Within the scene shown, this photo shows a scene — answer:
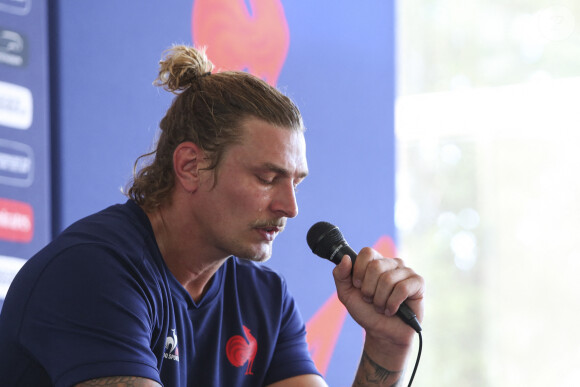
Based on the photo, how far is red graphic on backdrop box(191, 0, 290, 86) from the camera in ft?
6.62

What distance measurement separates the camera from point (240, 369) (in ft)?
4.58

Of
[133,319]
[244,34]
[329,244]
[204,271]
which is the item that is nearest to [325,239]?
[329,244]

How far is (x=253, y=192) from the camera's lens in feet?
4.49

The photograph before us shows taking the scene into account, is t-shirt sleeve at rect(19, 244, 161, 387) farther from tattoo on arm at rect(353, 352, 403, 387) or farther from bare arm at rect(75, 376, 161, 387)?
tattoo on arm at rect(353, 352, 403, 387)

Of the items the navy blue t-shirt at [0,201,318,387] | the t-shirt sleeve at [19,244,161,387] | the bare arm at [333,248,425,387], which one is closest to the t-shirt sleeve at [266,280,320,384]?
the navy blue t-shirt at [0,201,318,387]

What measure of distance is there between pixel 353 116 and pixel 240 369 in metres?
1.22

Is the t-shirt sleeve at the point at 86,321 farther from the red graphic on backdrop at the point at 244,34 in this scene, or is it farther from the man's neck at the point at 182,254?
the red graphic on backdrop at the point at 244,34

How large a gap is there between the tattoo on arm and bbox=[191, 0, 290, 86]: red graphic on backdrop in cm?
92

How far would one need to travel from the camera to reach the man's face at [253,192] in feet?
4.47

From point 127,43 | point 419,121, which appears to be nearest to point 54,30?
point 127,43

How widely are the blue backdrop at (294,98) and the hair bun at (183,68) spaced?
11.1 inches

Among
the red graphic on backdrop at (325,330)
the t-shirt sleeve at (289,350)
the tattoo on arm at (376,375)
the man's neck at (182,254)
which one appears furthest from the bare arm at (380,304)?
the red graphic on backdrop at (325,330)

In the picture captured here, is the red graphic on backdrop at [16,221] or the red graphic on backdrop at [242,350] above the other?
the red graphic on backdrop at [16,221]

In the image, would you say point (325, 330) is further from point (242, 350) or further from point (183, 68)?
point (183, 68)
